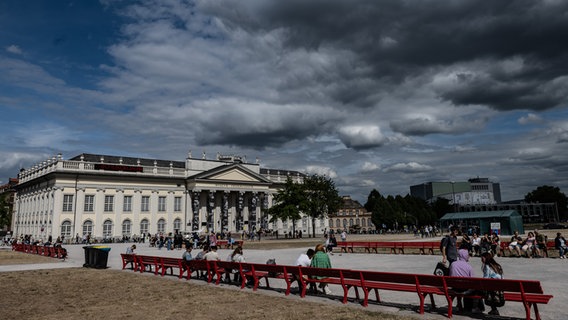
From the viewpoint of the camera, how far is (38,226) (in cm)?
6319

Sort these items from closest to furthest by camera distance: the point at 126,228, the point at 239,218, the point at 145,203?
the point at 126,228
the point at 145,203
the point at 239,218

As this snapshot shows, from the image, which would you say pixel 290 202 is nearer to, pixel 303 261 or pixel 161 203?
pixel 161 203

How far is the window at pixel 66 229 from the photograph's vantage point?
191 ft

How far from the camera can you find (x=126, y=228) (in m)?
63.8

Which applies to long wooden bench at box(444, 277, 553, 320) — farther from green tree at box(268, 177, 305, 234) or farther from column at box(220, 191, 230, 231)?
column at box(220, 191, 230, 231)

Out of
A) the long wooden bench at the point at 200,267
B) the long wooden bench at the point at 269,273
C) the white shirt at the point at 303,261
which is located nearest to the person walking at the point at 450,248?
the white shirt at the point at 303,261

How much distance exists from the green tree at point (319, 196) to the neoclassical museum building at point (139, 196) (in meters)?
14.9

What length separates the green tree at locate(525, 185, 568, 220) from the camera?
125375 mm

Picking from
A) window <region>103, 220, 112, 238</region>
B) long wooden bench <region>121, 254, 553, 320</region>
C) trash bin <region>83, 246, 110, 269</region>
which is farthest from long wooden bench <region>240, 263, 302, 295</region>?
window <region>103, 220, 112, 238</region>

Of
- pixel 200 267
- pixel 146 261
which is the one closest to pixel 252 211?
pixel 146 261

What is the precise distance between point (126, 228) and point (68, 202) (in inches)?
359

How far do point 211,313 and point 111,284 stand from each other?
712 centimetres

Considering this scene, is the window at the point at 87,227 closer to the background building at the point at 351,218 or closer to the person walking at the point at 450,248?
the person walking at the point at 450,248

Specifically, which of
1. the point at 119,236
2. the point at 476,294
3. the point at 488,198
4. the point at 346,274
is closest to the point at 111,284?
the point at 346,274
